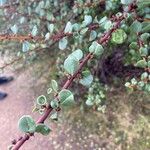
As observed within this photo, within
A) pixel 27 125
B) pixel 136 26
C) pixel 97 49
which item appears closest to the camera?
pixel 27 125

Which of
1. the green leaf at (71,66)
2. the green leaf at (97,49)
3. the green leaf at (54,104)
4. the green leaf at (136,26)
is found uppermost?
the green leaf at (71,66)

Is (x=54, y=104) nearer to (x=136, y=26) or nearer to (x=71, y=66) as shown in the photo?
(x=71, y=66)

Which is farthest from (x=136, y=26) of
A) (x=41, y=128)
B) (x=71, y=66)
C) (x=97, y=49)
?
(x=41, y=128)

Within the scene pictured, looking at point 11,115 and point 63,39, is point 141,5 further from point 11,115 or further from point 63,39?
point 11,115

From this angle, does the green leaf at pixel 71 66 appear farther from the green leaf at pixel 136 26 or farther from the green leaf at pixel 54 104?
the green leaf at pixel 136 26

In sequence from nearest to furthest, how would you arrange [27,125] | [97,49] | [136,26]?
[27,125] → [97,49] → [136,26]

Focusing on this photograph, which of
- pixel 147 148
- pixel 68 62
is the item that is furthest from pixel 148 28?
pixel 147 148

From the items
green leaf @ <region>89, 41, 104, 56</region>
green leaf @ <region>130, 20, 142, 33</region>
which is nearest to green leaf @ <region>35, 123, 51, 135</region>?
green leaf @ <region>89, 41, 104, 56</region>

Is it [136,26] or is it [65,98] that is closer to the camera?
[65,98]

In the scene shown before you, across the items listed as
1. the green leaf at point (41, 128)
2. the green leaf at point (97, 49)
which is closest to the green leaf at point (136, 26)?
the green leaf at point (97, 49)

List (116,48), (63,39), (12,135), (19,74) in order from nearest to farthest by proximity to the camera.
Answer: (63,39)
(116,48)
(12,135)
(19,74)

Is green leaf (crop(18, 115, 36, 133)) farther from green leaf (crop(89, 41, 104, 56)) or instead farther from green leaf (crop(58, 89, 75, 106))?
green leaf (crop(89, 41, 104, 56))
